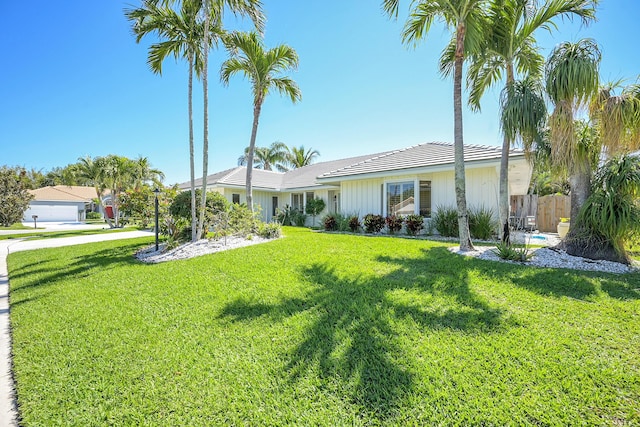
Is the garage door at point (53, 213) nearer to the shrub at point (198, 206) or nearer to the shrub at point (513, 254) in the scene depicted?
the shrub at point (198, 206)

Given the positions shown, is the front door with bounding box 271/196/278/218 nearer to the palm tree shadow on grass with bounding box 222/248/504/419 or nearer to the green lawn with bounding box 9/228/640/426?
the green lawn with bounding box 9/228/640/426

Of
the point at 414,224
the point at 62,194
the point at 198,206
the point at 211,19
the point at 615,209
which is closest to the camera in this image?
the point at 615,209

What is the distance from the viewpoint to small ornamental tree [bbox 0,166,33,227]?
2284 cm

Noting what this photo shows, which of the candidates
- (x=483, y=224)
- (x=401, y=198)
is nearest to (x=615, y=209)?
(x=483, y=224)

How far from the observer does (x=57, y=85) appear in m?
15.5

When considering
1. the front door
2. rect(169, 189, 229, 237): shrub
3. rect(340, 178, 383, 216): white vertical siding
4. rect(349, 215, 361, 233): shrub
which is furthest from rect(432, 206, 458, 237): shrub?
the front door

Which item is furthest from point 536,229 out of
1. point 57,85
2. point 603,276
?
point 57,85

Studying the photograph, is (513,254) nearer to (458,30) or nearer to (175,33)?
(458,30)

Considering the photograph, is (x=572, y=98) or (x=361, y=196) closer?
(x=572, y=98)

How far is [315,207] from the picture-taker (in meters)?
19.7

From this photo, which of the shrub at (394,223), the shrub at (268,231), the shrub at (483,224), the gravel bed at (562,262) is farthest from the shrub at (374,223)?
the gravel bed at (562,262)

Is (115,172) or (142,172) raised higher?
(142,172)

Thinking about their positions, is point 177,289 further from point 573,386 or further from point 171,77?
point 171,77

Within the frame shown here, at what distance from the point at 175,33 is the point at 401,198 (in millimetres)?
11477
